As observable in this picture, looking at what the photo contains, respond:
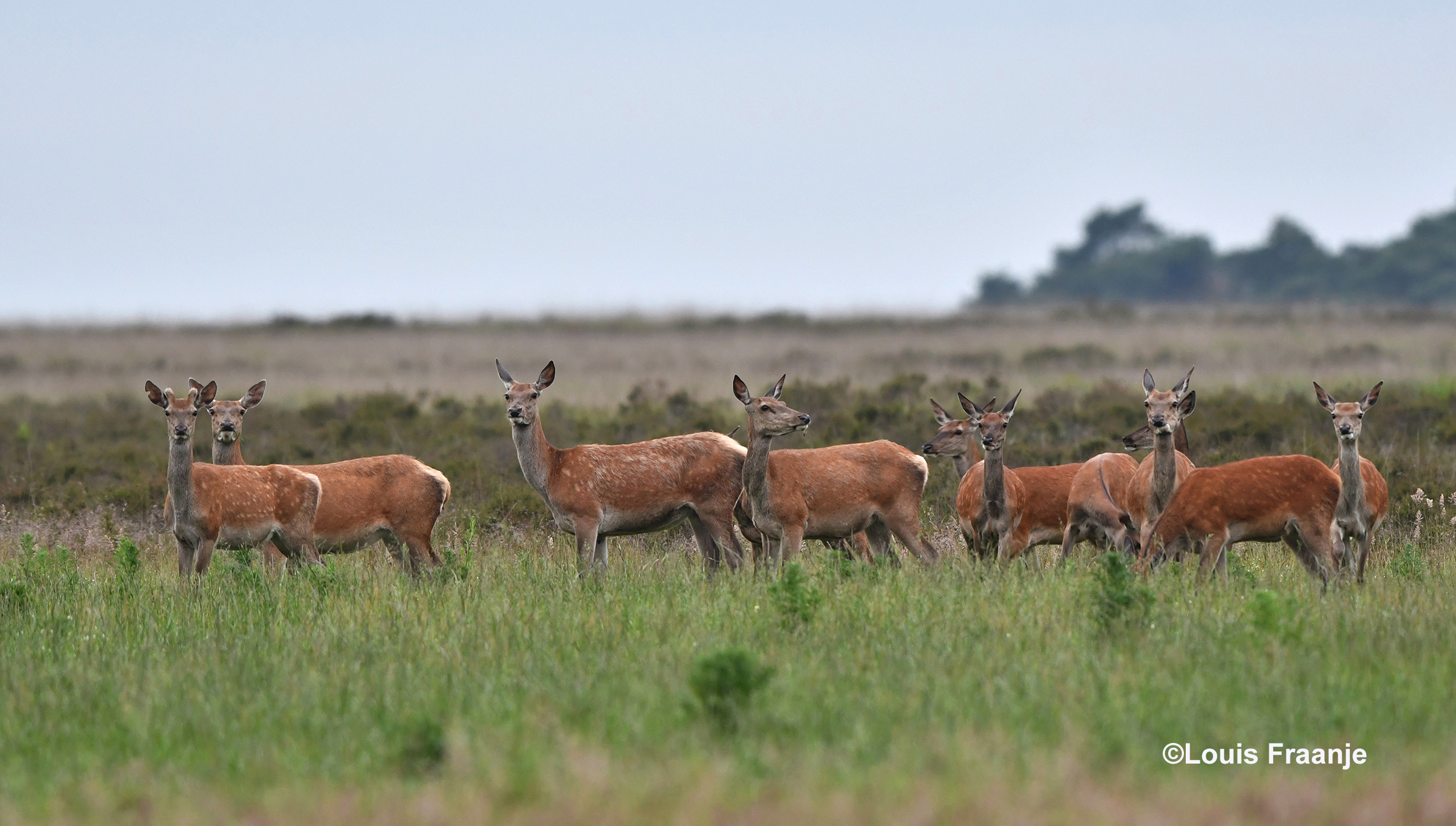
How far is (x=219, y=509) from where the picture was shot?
11195 millimetres

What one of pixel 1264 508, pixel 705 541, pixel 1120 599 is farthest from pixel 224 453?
pixel 1264 508

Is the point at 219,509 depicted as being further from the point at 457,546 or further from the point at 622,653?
the point at 622,653

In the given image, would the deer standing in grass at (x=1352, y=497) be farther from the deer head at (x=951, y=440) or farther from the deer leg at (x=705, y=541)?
the deer leg at (x=705, y=541)

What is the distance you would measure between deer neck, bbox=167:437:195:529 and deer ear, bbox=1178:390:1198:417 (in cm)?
728

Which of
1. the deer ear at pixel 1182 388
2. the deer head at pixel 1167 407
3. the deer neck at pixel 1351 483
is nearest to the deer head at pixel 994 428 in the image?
the deer head at pixel 1167 407

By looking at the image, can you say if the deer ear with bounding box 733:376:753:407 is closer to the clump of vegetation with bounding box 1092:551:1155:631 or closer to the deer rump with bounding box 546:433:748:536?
the deer rump with bounding box 546:433:748:536

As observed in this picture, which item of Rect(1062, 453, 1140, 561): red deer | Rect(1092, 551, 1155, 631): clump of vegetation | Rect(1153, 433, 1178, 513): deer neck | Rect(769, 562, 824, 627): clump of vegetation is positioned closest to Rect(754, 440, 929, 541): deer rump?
Rect(1062, 453, 1140, 561): red deer

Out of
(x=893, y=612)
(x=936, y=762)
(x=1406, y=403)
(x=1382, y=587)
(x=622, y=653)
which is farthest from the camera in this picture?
(x=1406, y=403)

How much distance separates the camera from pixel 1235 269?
92.9m

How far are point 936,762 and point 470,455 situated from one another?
1390cm

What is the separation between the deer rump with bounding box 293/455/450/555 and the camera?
1172 centimetres

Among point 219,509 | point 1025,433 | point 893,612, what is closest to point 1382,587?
point 893,612

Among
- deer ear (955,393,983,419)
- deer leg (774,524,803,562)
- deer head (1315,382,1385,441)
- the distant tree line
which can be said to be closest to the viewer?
deer head (1315,382,1385,441)

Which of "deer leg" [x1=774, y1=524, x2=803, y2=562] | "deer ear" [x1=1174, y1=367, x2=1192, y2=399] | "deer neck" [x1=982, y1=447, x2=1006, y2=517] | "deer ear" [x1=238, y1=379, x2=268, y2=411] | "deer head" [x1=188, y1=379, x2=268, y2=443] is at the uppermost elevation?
"deer ear" [x1=1174, y1=367, x2=1192, y2=399]
